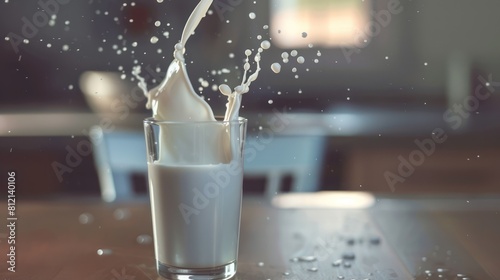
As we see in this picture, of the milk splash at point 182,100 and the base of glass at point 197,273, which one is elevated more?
the milk splash at point 182,100

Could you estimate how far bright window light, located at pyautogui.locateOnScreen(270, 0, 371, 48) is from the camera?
1973 mm

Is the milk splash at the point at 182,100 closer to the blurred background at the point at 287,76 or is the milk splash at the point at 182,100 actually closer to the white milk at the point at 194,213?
the white milk at the point at 194,213

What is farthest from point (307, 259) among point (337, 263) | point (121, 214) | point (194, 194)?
point (121, 214)

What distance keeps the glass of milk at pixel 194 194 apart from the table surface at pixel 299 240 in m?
0.02

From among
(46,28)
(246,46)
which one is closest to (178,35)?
(246,46)

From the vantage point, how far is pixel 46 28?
6.58 feet

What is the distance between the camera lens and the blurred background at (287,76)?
1.83 m

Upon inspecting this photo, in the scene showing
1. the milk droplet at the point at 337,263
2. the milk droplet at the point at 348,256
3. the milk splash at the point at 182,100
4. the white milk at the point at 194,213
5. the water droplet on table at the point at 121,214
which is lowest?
the milk droplet at the point at 348,256

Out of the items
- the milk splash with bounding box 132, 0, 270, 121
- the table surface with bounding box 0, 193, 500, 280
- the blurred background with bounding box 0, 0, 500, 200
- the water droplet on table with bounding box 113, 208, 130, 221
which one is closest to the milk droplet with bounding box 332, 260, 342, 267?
the table surface with bounding box 0, 193, 500, 280

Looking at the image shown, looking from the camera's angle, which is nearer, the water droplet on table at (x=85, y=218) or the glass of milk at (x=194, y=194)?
the glass of milk at (x=194, y=194)

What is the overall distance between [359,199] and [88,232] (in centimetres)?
35

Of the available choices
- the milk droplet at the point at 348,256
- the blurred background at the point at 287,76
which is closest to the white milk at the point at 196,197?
the milk droplet at the point at 348,256

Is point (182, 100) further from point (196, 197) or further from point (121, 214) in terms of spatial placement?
point (121, 214)

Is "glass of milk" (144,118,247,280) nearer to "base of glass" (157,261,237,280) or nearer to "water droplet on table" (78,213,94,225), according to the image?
"base of glass" (157,261,237,280)
